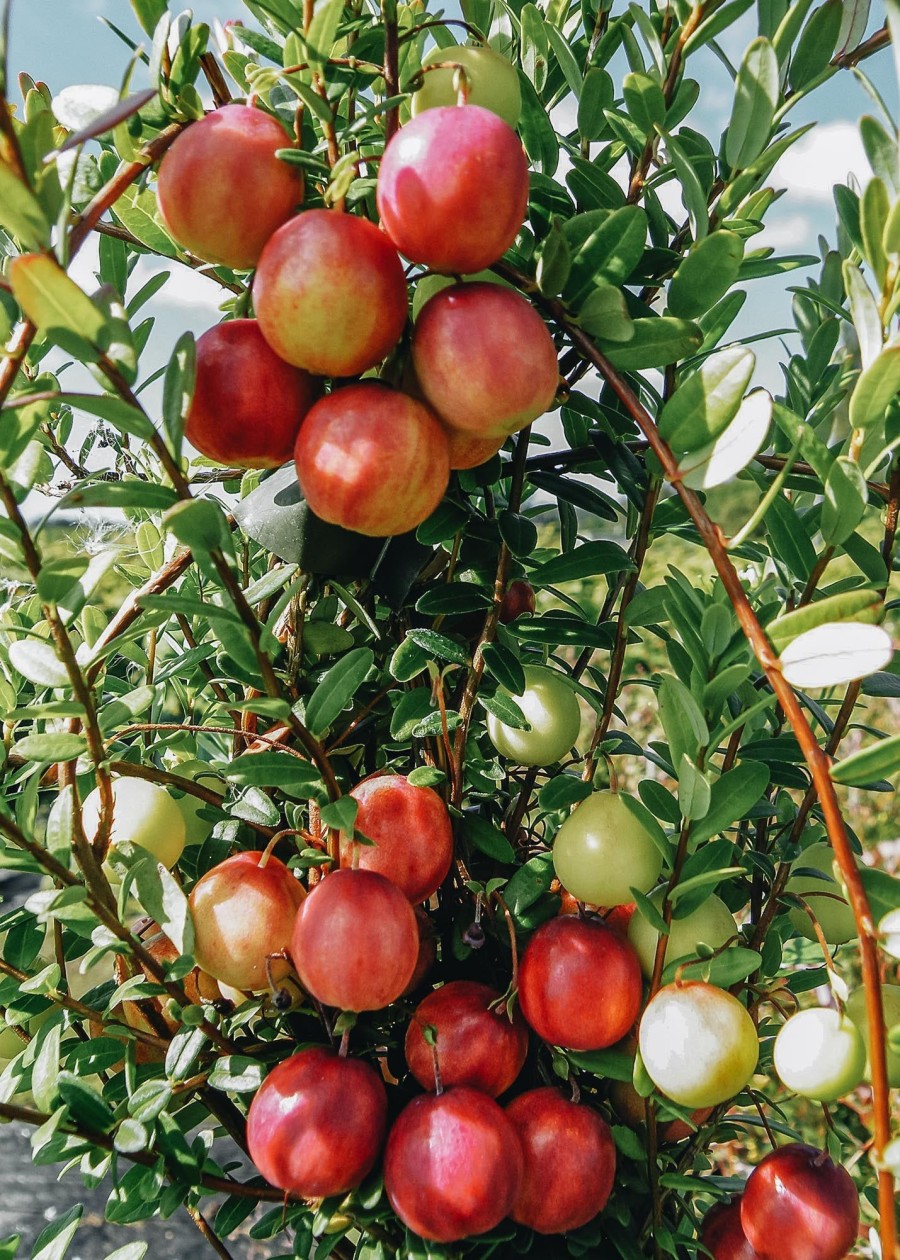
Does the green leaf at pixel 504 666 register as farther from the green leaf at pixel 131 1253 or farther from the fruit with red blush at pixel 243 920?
the green leaf at pixel 131 1253

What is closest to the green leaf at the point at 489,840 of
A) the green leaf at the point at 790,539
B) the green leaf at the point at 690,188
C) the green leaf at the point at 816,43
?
the green leaf at the point at 790,539

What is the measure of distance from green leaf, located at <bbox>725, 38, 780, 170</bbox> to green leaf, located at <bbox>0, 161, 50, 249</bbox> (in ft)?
0.95

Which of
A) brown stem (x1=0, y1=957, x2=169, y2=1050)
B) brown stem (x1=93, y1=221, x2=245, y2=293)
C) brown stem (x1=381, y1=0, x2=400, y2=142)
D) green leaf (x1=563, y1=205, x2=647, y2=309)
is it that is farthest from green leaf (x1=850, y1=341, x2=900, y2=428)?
brown stem (x1=0, y1=957, x2=169, y2=1050)

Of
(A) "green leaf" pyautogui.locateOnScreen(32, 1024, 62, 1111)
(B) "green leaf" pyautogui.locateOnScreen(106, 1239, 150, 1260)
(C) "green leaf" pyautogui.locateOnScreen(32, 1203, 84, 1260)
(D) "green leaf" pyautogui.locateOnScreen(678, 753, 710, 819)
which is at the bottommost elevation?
(C) "green leaf" pyautogui.locateOnScreen(32, 1203, 84, 1260)

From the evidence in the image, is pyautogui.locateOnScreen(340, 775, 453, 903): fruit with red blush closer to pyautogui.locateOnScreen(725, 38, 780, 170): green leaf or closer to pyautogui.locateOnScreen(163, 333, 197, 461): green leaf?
pyautogui.locateOnScreen(163, 333, 197, 461): green leaf

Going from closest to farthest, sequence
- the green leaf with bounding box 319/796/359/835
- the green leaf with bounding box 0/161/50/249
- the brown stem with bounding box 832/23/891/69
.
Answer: the green leaf with bounding box 0/161/50/249 → the green leaf with bounding box 319/796/359/835 → the brown stem with bounding box 832/23/891/69

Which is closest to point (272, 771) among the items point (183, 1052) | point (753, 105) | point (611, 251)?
point (183, 1052)

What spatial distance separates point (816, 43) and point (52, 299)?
405 mm

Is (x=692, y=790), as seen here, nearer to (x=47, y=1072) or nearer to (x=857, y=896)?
(x=857, y=896)

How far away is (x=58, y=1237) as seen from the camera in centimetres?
48

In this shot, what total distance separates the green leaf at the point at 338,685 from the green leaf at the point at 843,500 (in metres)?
0.20

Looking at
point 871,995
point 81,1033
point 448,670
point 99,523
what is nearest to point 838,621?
point 871,995

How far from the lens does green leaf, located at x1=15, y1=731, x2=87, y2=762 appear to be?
0.38 metres

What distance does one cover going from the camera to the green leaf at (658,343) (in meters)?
0.39
